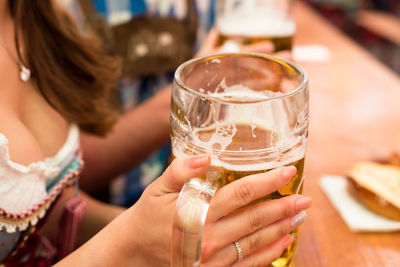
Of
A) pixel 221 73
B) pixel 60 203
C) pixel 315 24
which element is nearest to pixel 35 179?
pixel 60 203

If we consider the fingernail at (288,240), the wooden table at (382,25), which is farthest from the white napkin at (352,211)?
the wooden table at (382,25)

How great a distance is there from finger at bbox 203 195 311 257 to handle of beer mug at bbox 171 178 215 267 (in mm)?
56

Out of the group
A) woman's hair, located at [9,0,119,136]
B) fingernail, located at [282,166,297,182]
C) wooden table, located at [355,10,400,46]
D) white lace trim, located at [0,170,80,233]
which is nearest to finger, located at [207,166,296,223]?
fingernail, located at [282,166,297,182]

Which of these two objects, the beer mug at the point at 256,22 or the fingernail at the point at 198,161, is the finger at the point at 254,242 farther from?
the beer mug at the point at 256,22

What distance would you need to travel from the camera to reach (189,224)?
1.22ft

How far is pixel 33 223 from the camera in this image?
2.26 feet

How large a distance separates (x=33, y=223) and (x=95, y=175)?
52 centimetres

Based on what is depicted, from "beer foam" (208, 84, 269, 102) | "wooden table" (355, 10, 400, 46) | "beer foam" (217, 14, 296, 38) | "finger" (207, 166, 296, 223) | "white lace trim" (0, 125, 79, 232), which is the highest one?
"beer foam" (208, 84, 269, 102)

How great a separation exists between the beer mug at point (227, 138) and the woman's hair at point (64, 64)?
0.45 m

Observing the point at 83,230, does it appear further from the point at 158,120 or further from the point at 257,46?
the point at 257,46

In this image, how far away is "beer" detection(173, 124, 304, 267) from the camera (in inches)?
17.1

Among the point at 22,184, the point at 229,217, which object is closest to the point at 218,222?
the point at 229,217

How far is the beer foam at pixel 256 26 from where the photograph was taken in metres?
0.97

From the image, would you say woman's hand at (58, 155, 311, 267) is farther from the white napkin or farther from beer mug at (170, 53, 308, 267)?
the white napkin
